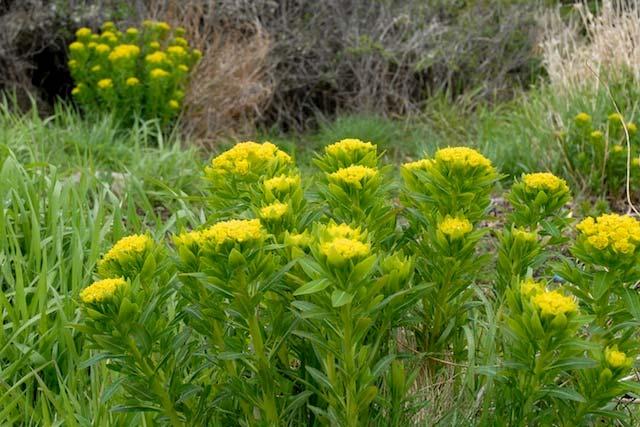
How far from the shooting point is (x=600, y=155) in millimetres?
4359

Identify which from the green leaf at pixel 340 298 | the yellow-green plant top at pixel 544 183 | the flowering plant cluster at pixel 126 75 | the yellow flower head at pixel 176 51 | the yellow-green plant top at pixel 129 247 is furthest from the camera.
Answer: the yellow flower head at pixel 176 51

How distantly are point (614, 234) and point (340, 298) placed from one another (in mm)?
549

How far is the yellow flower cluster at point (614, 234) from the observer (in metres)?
1.40

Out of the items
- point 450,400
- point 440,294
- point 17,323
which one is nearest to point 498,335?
point 450,400

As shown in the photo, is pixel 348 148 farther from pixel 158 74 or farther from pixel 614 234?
pixel 158 74

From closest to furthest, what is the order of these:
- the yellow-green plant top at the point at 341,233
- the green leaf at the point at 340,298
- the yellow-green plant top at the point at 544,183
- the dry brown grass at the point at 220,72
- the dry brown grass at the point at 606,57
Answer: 1. the green leaf at the point at 340,298
2. the yellow-green plant top at the point at 341,233
3. the yellow-green plant top at the point at 544,183
4. the dry brown grass at the point at 606,57
5. the dry brown grass at the point at 220,72

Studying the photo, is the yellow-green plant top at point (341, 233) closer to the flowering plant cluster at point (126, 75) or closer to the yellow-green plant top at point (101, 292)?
the yellow-green plant top at point (101, 292)

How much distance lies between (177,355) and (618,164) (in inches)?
136

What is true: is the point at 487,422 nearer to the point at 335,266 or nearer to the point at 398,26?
the point at 335,266

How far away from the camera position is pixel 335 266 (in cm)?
125

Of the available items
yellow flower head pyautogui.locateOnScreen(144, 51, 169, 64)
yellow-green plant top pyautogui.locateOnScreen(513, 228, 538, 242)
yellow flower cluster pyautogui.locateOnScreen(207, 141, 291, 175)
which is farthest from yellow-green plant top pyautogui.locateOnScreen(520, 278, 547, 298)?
yellow flower head pyautogui.locateOnScreen(144, 51, 169, 64)

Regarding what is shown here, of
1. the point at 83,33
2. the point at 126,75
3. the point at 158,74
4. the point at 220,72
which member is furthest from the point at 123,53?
the point at 220,72

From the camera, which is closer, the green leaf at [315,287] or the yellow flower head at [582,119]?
the green leaf at [315,287]

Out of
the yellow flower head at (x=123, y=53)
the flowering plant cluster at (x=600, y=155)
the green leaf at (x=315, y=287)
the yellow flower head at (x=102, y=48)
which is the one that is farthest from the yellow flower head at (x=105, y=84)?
the green leaf at (x=315, y=287)
